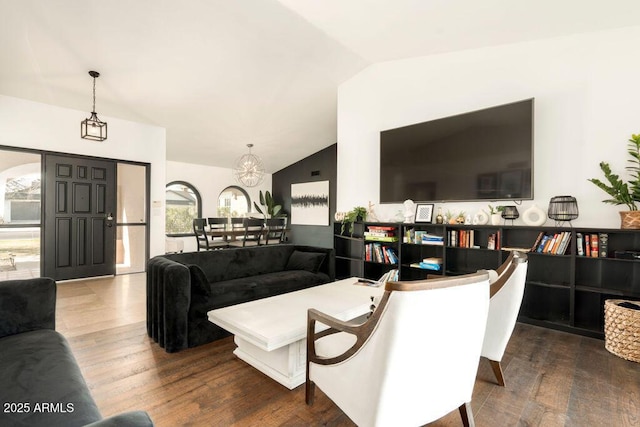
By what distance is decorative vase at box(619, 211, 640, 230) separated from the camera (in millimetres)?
2705

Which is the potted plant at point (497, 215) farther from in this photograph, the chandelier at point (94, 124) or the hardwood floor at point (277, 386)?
the chandelier at point (94, 124)

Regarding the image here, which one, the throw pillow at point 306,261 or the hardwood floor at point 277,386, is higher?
the throw pillow at point 306,261

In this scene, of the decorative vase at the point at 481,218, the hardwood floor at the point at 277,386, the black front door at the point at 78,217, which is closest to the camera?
the hardwood floor at the point at 277,386

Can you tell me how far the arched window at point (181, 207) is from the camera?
7.69 metres

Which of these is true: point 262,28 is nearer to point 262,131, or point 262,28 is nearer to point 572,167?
point 262,131

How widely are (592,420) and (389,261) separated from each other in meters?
2.76

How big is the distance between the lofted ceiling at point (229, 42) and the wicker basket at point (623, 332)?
265cm

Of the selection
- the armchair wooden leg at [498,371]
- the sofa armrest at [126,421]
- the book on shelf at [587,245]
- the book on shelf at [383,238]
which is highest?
the book on shelf at [587,245]

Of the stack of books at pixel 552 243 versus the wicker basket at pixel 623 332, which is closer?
the wicker basket at pixel 623 332

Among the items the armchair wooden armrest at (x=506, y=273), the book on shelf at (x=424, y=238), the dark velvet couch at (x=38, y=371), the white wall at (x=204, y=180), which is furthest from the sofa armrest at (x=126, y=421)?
the white wall at (x=204, y=180)

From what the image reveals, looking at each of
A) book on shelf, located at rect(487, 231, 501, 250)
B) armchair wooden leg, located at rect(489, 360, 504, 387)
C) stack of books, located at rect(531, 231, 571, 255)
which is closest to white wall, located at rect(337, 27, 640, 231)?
stack of books, located at rect(531, 231, 571, 255)

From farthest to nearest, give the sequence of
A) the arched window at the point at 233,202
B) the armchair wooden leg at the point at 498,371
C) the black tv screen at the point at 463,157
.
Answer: the arched window at the point at 233,202 → the black tv screen at the point at 463,157 → the armchair wooden leg at the point at 498,371

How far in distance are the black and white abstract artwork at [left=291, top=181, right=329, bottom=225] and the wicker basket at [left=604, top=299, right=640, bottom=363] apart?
18.8 ft

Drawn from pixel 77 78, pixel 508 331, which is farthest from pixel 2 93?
pixel 508 331
